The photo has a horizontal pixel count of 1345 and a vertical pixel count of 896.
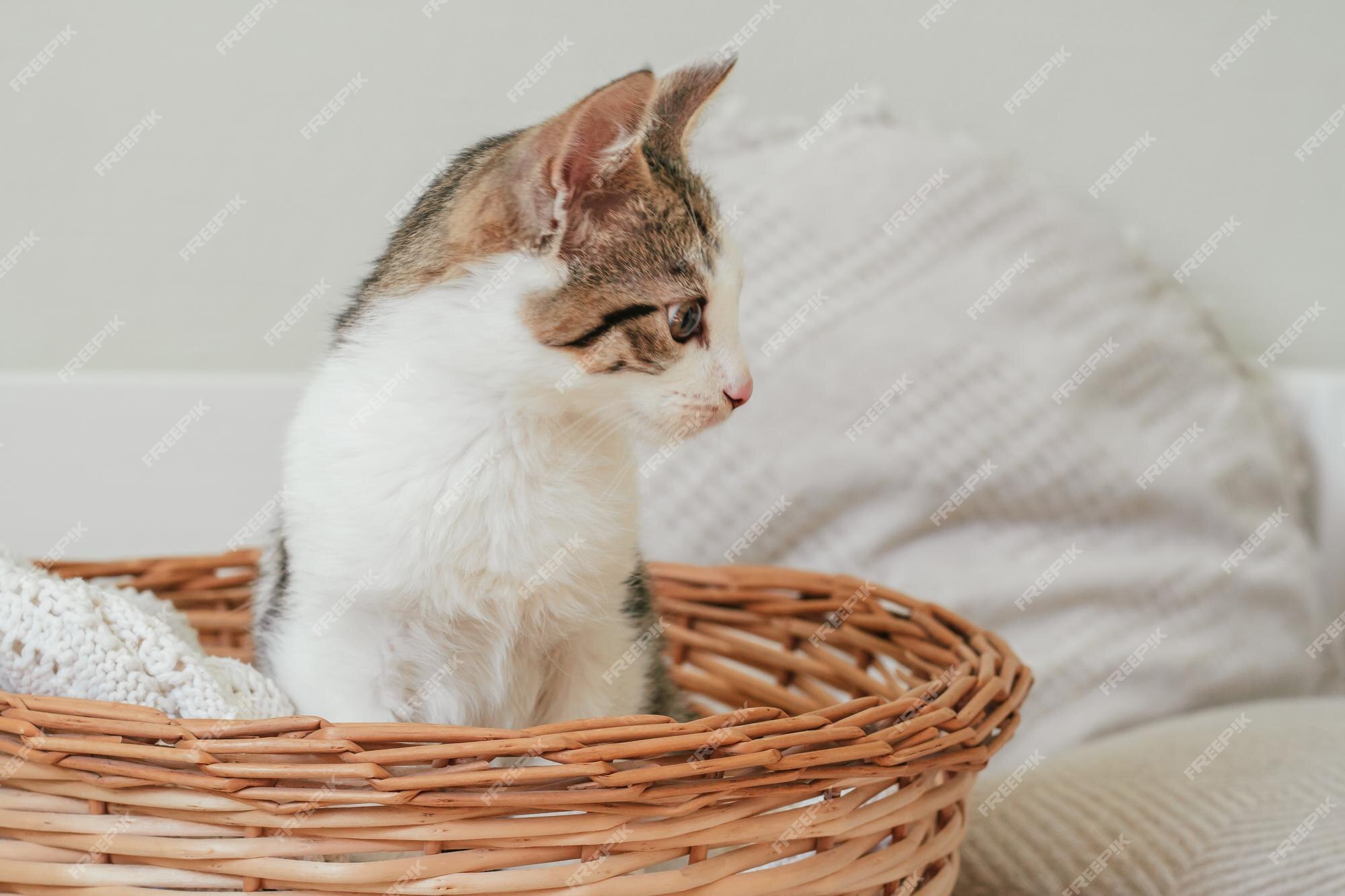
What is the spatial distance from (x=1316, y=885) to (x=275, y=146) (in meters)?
1.53

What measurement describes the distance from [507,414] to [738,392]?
173mm

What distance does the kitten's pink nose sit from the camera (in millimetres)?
820

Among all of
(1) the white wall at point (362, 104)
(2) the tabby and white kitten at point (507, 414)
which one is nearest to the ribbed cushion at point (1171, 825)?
(2) the tabby and white kitten at point (507, 414)

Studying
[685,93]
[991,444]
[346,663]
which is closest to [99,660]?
[346,663]

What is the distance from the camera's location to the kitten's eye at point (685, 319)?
2.62 feet

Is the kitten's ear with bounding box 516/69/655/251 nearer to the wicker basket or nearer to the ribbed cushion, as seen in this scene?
the wicker basket

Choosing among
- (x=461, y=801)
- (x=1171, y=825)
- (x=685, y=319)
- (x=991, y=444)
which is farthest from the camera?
(x=991, y=444)

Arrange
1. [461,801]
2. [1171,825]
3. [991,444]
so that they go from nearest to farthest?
[461,801] → [1171,825] → [991,444]

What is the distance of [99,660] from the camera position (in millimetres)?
835

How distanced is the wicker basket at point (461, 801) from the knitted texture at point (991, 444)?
76cm

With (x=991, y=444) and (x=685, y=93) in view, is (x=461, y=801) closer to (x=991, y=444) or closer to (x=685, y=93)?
(x=685, y=93)

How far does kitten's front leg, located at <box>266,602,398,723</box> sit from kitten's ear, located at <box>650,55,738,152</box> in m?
0.45

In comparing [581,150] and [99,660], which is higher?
[581,150]

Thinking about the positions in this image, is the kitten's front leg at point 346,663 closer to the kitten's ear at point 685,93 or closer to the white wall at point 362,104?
the kitten's ear at point 685,93
